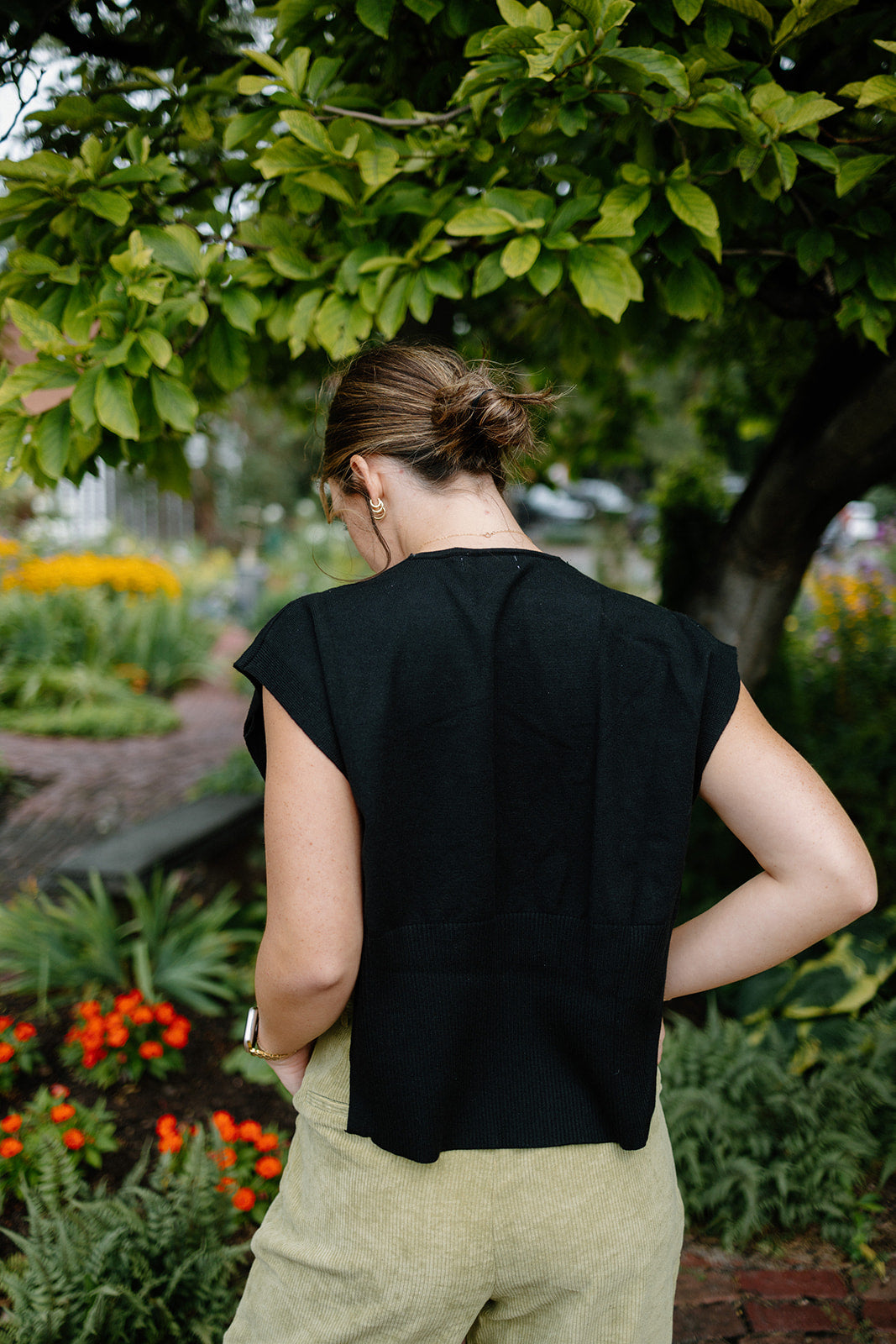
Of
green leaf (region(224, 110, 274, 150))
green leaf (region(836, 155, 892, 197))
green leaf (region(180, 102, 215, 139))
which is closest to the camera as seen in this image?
green leaf (region(836, 155, 892, 197))

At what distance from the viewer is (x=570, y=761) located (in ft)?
3.61

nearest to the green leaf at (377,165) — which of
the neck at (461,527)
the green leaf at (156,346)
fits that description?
the green leaf at (156,346)

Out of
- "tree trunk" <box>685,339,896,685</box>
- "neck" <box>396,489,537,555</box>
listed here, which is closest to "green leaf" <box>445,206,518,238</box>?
"neck" <box>396,489,537,555</box>

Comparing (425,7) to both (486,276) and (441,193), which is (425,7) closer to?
(441,193)

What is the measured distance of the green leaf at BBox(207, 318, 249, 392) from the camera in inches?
81.0

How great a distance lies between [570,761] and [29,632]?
7.06m

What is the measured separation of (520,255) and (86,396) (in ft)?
2.91

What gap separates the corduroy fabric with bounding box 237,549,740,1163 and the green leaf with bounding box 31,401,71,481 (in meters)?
0.97

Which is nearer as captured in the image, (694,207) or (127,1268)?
(694,207)

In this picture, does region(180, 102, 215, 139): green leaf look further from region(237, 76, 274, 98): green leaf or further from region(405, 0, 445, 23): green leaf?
region(405, 0, 445, 23): green leaf

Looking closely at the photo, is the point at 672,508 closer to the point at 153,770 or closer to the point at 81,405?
the point at 81,405

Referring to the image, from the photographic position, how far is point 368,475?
1193 millimetres

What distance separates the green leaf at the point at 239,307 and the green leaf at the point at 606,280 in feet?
2.24

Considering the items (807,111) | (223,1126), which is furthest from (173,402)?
(223,1126)
